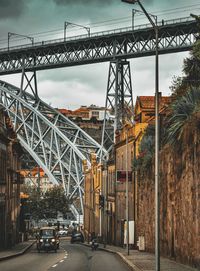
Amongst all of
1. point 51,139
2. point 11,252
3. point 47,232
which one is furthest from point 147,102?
point 51,139

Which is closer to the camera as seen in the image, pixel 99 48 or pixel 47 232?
pixel 47 232

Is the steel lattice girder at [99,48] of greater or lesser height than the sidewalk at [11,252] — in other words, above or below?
above

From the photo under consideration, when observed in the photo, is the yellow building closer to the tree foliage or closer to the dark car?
the dark car

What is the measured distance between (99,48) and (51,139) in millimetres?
26396

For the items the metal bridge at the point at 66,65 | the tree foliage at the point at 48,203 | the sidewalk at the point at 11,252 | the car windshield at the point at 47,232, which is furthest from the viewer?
the tree foliage at the point at 48,203

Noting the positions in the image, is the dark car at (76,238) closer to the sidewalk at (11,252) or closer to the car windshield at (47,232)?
the sidewalk at (11,252)

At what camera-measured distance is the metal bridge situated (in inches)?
3167

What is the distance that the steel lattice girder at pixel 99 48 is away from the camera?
249ft

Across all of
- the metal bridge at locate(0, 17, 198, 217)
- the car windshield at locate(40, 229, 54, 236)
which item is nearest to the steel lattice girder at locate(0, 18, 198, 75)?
the metal bridge at locate(0, 17, 198, 217)

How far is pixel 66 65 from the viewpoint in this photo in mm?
91312

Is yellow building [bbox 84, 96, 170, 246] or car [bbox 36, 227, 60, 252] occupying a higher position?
yellow building [bbox 84, 96, 170, 246]

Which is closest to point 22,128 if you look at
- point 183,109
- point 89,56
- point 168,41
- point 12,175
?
point 89,56

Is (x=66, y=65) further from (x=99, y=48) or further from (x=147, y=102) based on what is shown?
(x=147, y=102)

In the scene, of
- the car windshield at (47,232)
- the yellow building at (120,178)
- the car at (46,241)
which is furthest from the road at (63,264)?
the car windshield at (47,232)
